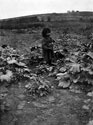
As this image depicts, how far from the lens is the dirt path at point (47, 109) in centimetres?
445

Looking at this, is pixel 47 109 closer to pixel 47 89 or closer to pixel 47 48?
pixel 47 89

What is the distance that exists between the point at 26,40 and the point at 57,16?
8.66 feet

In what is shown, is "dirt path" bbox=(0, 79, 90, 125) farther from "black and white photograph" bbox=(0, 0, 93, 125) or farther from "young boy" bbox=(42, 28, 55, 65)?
"young boy" bbox=(42, 28, 55, 65)

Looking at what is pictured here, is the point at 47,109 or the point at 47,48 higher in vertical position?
the point at 47,48

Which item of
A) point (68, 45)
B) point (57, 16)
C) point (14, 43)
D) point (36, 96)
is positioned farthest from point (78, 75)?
point (57, 16)

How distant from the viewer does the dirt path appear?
4.45 metres

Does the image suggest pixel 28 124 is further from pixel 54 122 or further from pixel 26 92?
pixel 26 92

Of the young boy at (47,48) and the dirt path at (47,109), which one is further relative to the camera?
the young boy at (47,48)

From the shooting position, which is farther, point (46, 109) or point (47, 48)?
point (47, 48)

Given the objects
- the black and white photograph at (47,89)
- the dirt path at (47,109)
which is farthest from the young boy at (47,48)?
the dirt path at (47,109)

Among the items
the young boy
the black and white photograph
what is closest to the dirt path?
the black and white photograph

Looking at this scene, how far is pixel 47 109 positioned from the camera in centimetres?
492

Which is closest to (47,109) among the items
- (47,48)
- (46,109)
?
(46,109)

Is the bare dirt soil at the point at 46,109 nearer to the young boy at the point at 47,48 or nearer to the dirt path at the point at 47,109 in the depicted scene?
the dirt path at the point at 47,109
